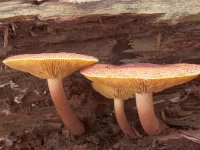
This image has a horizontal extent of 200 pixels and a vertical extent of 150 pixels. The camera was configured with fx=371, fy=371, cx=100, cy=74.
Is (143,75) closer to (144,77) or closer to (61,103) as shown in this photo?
(144,77)

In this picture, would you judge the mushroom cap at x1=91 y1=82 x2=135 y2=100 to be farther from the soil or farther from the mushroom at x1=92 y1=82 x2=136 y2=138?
the soil

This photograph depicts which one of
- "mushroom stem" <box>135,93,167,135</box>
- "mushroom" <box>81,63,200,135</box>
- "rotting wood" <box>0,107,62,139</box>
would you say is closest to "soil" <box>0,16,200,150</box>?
"rotting wood" <box>0,107,62,139</box>

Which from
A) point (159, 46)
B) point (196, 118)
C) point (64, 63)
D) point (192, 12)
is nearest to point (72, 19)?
point (64, 63)

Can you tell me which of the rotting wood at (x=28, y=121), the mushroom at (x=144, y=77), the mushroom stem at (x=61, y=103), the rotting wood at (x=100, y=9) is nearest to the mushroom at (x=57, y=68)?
the mushroom stem at (x=61, y=103)

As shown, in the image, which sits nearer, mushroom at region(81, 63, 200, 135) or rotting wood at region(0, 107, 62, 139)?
mushroom at region(81, 63, 200, 135)

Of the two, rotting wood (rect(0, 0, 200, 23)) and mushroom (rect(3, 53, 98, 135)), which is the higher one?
rotting wood (rect(0, 0, 200, 23))

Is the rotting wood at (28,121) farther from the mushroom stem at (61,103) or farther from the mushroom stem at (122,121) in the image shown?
the mushroom stem at (122,121)

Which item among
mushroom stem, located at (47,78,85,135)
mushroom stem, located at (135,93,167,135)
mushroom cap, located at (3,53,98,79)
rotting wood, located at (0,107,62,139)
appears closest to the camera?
mushroom cap, located at (3,53,98,79)
